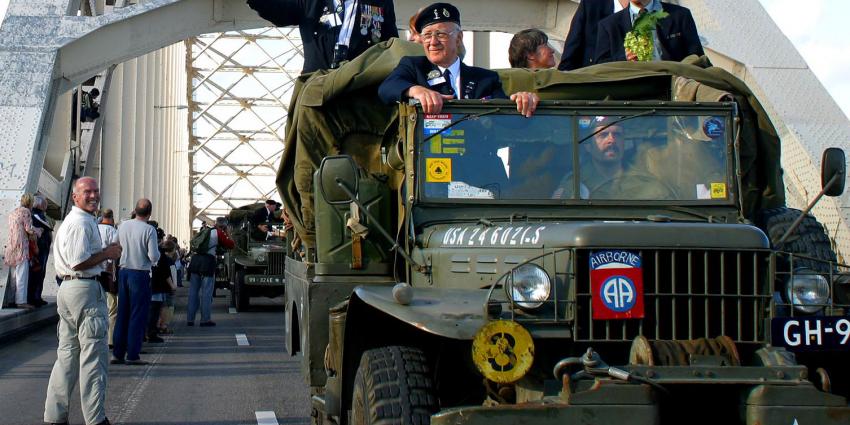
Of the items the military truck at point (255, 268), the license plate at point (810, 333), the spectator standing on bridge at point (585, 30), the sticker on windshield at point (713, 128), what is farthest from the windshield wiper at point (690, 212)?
the military truck at point (255, 268)

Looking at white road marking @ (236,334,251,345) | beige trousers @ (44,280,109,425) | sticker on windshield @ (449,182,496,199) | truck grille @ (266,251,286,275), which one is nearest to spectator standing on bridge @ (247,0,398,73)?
beige trousers @ (44,280,109,425)

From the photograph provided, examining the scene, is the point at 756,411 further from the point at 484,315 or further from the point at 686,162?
the point at 686,162

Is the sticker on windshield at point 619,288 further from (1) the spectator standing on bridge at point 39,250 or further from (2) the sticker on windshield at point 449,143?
(1) the spectator standing on bridge at point 39,250

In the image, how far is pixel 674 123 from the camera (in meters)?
6.58

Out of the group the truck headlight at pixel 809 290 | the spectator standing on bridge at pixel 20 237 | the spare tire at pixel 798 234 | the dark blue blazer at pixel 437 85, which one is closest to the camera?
the truck headlight at pixel 809 290

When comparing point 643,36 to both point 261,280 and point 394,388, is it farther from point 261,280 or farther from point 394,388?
point 261,280

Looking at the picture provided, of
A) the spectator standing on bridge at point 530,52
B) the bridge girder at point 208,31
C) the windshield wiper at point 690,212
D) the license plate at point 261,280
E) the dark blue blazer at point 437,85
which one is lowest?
the license plate at point 261,280

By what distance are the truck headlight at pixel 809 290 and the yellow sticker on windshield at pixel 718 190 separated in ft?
3.31

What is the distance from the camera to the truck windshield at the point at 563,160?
637 centimetres

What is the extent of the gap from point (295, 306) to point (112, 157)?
30063mm

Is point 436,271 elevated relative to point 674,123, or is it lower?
lower

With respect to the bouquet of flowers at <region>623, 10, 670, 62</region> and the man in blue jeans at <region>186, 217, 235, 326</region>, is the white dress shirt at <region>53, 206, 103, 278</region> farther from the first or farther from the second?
the man in blue jeans at <region>186, 217, 235, 326</region>

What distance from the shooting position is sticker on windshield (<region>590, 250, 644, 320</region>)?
5.06 meters

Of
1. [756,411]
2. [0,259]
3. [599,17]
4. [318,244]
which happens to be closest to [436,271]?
[318,244]
